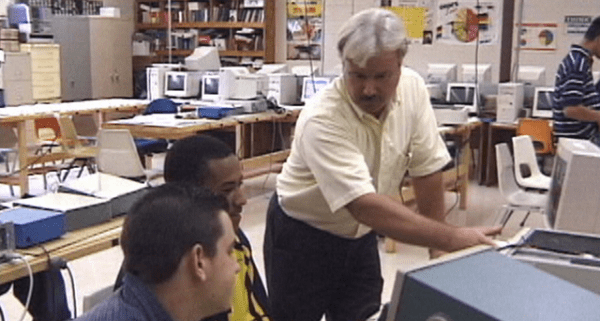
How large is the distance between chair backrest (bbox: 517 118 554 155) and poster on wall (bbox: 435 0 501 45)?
178 cm

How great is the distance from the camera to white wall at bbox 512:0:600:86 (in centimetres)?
717

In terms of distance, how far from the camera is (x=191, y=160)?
1794mm

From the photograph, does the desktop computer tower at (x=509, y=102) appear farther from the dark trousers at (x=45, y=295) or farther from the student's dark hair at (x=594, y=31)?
the dark trousers at (x=45, y=295)

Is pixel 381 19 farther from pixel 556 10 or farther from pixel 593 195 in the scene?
pixel 556 10

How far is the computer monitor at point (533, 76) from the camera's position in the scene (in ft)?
22.6

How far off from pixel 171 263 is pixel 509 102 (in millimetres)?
5917

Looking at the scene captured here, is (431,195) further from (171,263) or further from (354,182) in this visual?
(171,263)

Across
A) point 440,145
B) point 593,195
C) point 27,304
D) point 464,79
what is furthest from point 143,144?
point 593,195

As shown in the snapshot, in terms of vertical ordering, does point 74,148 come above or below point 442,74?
below

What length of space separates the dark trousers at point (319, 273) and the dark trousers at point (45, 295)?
31.8 inches

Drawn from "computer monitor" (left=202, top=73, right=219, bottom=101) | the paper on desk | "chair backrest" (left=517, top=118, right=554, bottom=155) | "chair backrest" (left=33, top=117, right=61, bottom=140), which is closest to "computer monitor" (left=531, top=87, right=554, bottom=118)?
"chair backrest" (left=517, top=118, right=554, bottom=155)

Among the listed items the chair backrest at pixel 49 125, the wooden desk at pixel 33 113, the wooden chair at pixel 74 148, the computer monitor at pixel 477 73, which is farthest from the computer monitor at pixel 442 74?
the chair backrest at pixel 49 125

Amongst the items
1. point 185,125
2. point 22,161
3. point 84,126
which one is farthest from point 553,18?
point 84,126

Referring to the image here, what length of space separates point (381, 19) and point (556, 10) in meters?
6.29
